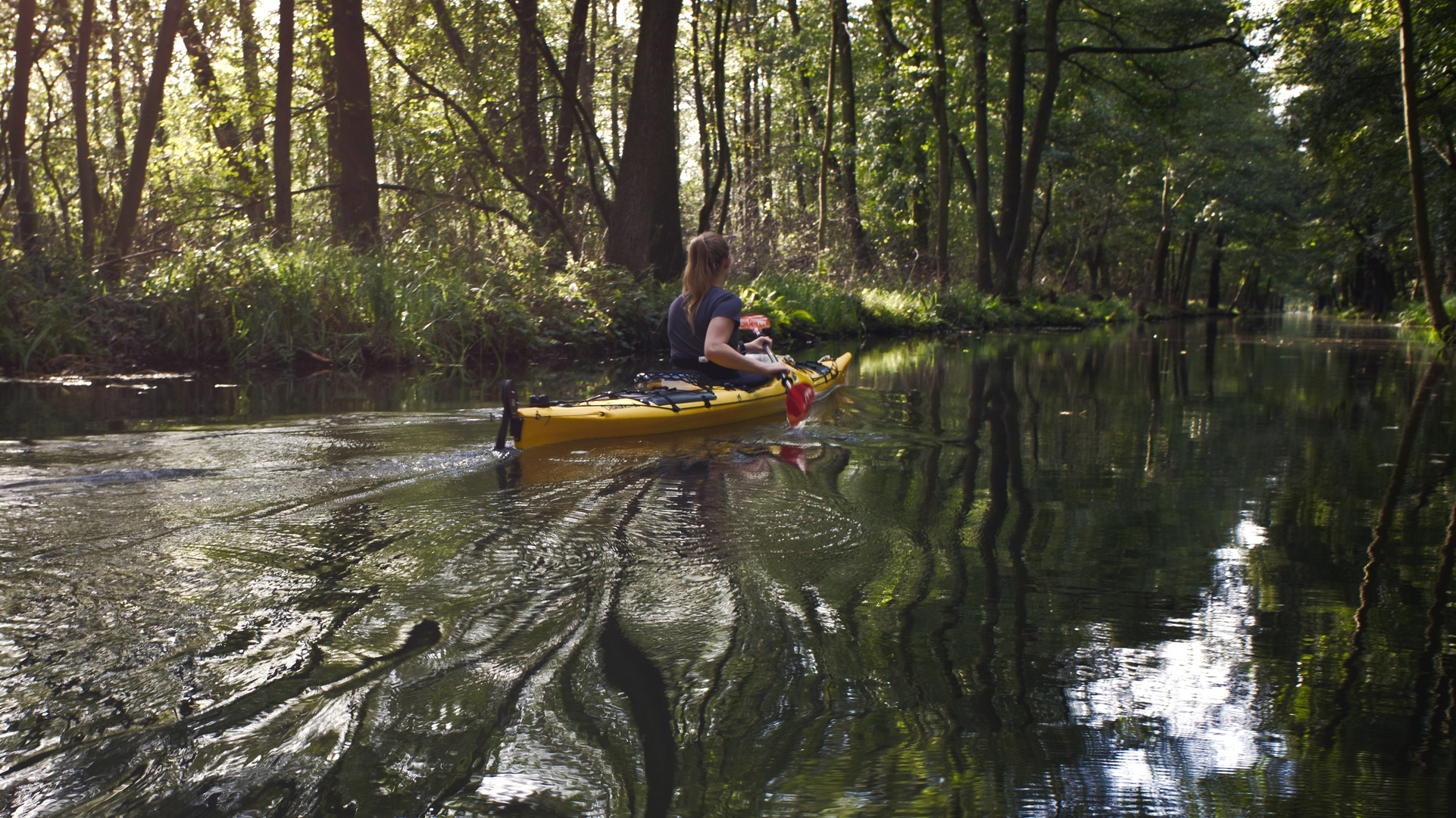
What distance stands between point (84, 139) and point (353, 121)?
4.70 m

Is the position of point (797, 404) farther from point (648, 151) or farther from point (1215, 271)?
point (1215, 271)

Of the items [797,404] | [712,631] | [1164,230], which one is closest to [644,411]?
[797,404]

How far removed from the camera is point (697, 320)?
7.29m

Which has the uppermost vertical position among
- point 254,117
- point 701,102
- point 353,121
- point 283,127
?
point 701,102

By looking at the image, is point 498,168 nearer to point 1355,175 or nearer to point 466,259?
point 466,259

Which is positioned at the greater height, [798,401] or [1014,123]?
[1014,123]

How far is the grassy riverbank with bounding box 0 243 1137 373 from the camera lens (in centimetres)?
1045

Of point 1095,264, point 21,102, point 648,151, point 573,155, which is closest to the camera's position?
point 21,102

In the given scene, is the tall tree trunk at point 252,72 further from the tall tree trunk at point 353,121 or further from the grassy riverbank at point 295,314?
the grassy riverbank at point 295,314

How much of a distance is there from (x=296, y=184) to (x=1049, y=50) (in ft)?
49.5

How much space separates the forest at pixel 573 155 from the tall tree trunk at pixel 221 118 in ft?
0.25

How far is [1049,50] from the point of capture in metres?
20.7

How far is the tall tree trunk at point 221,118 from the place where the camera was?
15320 millimetres

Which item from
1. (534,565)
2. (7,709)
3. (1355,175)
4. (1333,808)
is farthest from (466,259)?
(1355,175)
